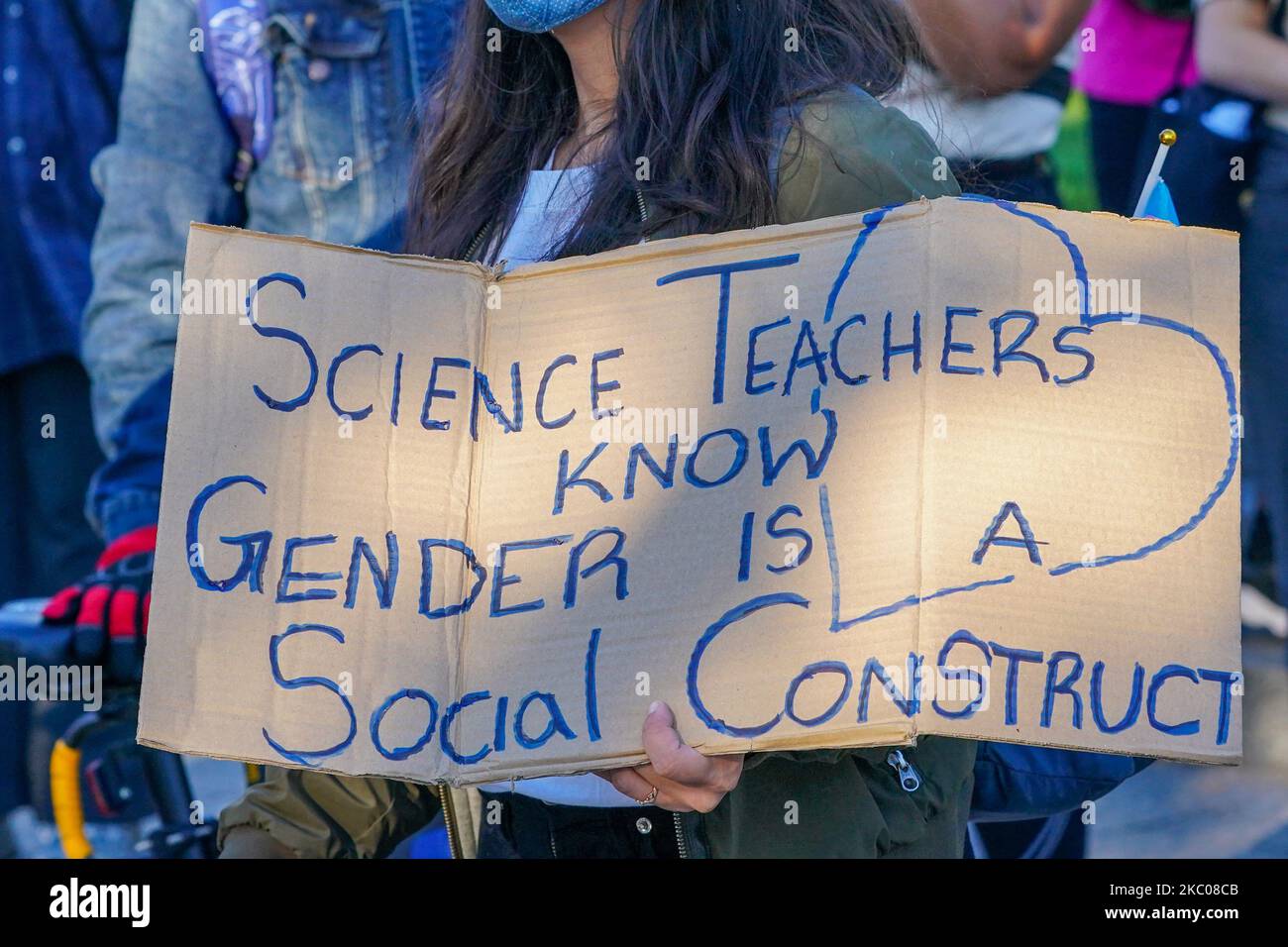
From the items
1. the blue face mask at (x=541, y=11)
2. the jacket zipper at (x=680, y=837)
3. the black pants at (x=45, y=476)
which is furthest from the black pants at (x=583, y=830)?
the black pants at (x=45, y=476)

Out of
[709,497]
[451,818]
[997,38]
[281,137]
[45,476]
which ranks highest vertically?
[997,38]

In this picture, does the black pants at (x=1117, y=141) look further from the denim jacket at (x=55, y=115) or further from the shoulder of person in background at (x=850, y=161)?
the denim jacket at (x=55, y=115)

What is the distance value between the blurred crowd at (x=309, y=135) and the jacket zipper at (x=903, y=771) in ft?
5.51

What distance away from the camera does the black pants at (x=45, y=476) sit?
3.66 meters

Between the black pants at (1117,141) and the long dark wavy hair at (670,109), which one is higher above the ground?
the black pants at (1117,141)

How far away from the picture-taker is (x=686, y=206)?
180 cm

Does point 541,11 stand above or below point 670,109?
above

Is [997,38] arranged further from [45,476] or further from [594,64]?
[45,476]

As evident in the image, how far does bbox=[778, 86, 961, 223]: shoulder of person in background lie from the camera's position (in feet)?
5.73

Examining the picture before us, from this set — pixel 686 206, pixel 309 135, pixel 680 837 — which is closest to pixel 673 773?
pixel 680 837

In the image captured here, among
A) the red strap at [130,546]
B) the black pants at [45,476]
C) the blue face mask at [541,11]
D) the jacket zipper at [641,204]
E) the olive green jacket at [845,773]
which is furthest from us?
the black pants at [45,476]

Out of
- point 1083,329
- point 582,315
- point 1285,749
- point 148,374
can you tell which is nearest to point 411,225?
point 582,315

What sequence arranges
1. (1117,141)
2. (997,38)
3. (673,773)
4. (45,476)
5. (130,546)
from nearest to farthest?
(673,773) < (130,546) < (997,38) < (1117,141) < (45,476)

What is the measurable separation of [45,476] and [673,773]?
2.61 m
